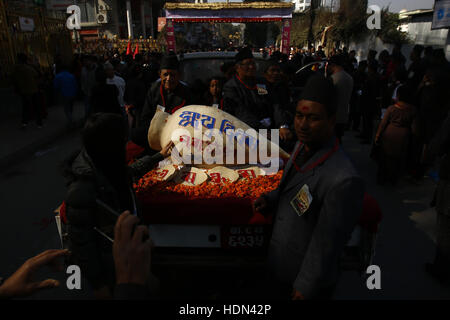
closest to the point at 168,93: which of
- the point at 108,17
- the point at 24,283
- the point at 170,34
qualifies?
the point at 24,283

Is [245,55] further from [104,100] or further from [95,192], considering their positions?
[95,192]

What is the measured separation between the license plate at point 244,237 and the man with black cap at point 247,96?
154 cm

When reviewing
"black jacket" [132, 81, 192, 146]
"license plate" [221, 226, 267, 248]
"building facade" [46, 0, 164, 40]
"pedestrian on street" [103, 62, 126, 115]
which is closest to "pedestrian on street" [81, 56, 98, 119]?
"pedestrian on street" [103, 62, 126, 115]

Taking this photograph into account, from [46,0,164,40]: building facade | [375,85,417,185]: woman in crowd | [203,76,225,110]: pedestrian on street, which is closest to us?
[203,76,225,110]: pedestrian on street

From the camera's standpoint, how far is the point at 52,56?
1445 centimetres

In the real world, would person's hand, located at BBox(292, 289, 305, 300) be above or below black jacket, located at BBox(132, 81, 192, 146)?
below

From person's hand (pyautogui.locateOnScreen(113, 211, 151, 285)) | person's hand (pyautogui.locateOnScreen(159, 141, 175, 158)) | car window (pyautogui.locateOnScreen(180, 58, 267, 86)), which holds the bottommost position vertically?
person's hand (pyautogui.locateOnScreen(159, 141, 175, 158))

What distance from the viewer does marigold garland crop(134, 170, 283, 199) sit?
2.53 meters

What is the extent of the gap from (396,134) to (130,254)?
5.41 m

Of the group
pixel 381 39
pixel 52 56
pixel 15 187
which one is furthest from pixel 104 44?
pixel 15 187

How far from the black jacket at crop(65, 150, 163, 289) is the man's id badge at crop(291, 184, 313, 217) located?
1055mm

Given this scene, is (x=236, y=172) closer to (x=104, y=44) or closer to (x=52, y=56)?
(x=52, y=56)

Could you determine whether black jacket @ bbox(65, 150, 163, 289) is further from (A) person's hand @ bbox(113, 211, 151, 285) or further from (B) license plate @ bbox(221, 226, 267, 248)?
(B) license plate @ bbox(221, 226, 267, 248)
